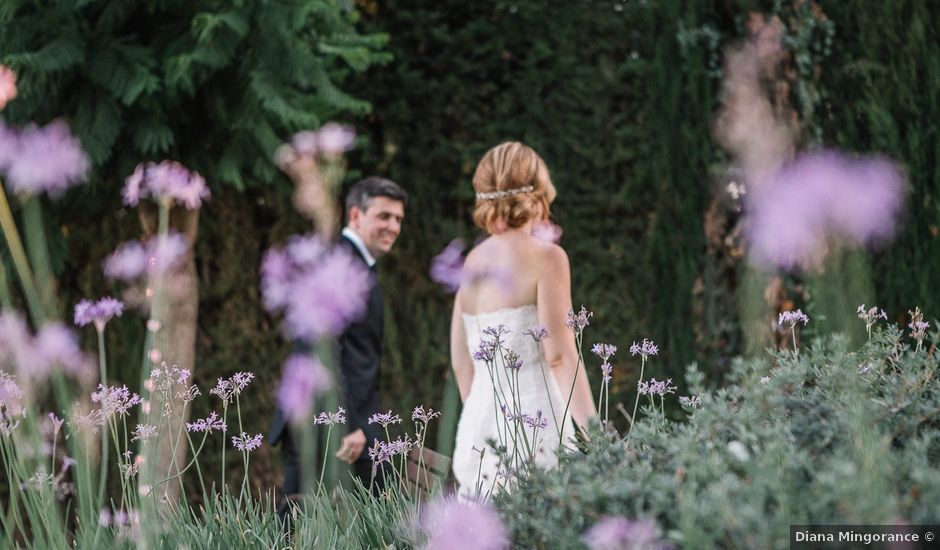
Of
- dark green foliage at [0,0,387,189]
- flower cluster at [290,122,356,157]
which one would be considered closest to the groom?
flower cluster at [290,122,356,157]

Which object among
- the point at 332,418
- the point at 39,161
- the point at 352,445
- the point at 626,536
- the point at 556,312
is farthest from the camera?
the point at 352,445

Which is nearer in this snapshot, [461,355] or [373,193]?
[461,355]

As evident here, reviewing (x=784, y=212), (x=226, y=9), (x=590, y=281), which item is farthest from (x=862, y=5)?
(x=784, y=212)

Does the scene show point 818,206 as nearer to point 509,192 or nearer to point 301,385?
point 301,385

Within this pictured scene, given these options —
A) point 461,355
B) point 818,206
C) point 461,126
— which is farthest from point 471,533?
point 461,126

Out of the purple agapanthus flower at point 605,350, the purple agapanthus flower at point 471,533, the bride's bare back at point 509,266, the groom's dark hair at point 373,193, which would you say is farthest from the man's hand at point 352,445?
the purple agapanthus flower at point 471,533

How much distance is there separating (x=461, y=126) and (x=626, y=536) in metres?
5.32

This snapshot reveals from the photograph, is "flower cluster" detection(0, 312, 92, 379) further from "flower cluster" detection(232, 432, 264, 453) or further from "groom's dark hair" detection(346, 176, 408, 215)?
"groom's dark hair" detection(346, 176, 408, 215)

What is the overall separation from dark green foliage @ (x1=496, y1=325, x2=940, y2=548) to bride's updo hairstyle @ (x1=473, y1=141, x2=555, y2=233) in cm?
172

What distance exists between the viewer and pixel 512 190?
12.5ft

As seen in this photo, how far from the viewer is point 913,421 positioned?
71.6 inches

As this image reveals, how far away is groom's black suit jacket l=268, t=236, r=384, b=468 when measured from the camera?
400 cm

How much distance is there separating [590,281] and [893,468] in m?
4.80

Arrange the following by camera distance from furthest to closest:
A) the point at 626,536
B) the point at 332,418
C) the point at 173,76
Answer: the point at 173,76 < the point at 332,418 < the point at 626,536
